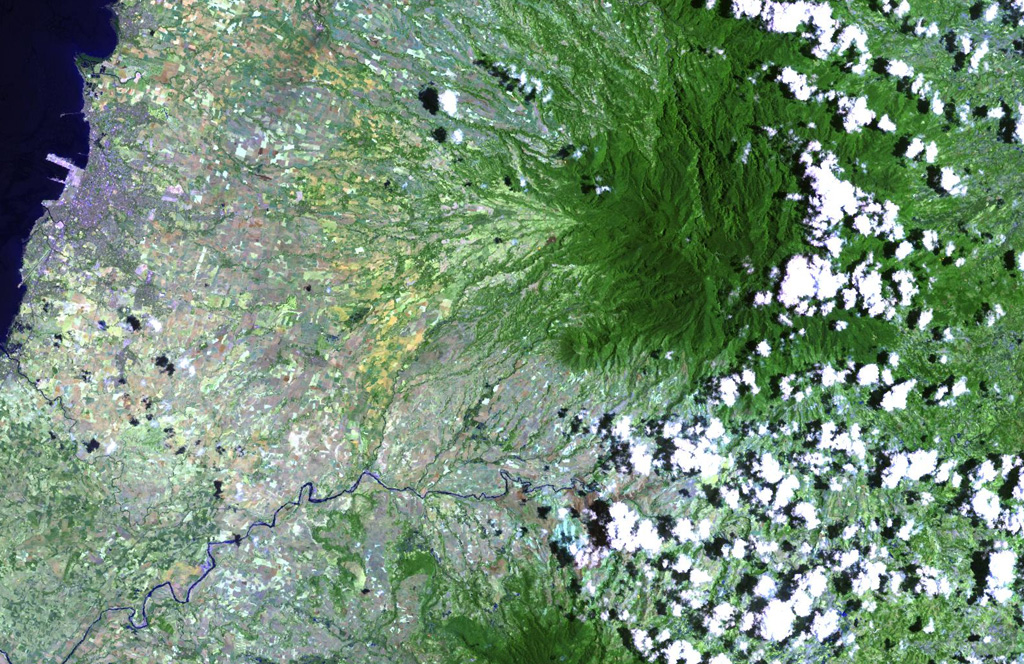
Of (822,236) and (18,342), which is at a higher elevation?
(822,236)

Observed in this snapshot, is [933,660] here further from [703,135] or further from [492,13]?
[492,13]

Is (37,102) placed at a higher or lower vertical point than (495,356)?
lower

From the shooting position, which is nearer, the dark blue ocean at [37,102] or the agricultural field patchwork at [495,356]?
the agricultural field patchwork at [495,356]

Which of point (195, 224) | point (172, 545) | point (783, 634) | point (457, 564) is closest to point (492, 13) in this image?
point (195, 224)

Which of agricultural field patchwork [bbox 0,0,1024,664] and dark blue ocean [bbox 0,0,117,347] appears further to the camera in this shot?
dark blue ocean [bbox 0,0,117,347]

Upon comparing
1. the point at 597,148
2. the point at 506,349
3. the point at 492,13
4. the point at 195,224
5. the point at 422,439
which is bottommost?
the point at 422,439

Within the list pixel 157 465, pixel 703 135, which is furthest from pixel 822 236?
pixel 157 465
